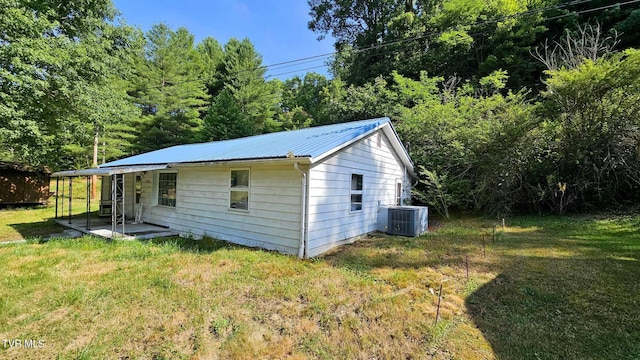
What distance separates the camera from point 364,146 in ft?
27.8

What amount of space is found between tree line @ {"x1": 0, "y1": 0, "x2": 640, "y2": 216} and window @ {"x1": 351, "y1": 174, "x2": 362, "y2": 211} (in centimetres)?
410

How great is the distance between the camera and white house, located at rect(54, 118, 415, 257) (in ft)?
21.0

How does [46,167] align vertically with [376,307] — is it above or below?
above

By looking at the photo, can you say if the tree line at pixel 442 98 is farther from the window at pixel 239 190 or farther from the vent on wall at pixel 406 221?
the window at pixel 239 190

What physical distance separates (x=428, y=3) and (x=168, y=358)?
26.5m

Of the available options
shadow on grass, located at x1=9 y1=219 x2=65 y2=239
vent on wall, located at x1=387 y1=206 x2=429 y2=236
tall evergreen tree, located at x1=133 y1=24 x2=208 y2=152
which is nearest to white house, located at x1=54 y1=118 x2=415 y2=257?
vent on wall, located at x1=387 y1=206 x2=429 y2=236

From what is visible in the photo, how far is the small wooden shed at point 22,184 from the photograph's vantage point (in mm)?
14891

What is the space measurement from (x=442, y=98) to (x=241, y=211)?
14.0 meters

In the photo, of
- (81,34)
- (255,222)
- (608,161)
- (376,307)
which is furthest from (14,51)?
(608,161)

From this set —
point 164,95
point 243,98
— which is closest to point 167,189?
point 164,95

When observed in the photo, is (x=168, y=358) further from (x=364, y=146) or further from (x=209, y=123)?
(x=209, y=123)

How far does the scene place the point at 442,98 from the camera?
16.5 m

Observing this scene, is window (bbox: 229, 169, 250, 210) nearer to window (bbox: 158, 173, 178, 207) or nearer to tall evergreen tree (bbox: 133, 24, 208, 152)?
window (bbox: 158, 173, 178, 207)

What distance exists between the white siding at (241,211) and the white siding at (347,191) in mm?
465
